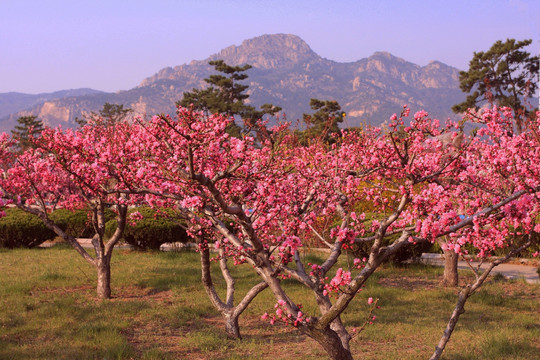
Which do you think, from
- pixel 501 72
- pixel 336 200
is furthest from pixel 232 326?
pixel 501 72

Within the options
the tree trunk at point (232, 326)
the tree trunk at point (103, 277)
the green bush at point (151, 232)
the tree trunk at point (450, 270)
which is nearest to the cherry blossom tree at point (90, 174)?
the tree trunk at point (103, 277)

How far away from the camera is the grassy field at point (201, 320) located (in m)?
6.85

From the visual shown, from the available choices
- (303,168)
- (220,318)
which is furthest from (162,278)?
(303,168)

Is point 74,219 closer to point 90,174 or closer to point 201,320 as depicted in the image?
point 201,320

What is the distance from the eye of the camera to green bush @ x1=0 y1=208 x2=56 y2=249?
16.0 meters

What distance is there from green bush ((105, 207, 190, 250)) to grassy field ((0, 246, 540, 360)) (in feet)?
7.61

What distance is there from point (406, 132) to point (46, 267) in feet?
38.5

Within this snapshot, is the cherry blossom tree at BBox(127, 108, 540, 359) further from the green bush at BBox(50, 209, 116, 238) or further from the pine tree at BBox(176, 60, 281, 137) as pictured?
the pine tree at BBox(176, 60, 281, 137)

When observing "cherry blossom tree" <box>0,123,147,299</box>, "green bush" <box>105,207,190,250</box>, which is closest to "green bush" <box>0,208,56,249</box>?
"green bush" <box>105,207,190,250</box>

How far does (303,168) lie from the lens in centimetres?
899

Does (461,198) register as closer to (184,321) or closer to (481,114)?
(481,114)

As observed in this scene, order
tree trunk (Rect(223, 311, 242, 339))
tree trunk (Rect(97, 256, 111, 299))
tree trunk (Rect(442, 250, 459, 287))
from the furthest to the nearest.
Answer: tree trunk (Rect(442, 250, 459, 287)) < tree trunk (Rect(97, 256, 111, 299)) < tree trunk (Rect(223, 311, 242, 339))

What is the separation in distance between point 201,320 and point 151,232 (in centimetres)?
692

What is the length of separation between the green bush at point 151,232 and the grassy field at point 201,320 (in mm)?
2319
